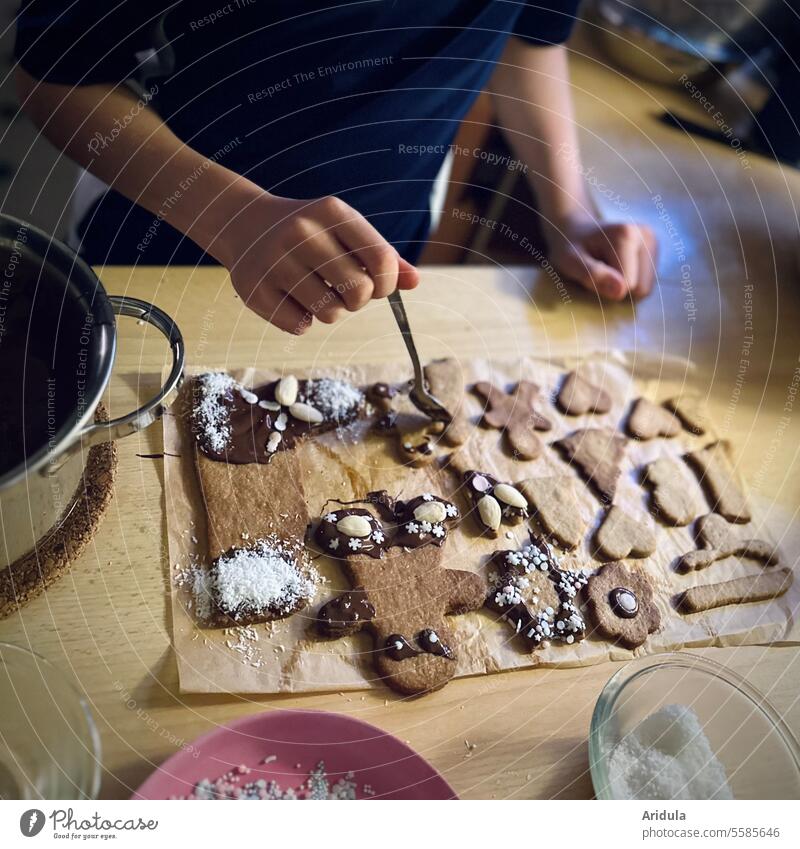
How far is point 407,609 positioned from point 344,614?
0.13ft

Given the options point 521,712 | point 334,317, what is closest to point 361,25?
point 334,317

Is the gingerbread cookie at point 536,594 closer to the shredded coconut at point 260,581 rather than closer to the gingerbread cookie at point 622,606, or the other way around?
the gingerbread cookie at point 622,606

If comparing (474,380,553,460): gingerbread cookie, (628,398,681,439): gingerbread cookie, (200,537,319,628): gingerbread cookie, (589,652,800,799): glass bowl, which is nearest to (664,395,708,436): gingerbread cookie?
(628,398,681,439): gingerbread cookie

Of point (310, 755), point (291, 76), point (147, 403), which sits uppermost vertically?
point (291, 76)

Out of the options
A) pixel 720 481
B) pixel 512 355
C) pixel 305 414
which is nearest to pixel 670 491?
pixel 720 481

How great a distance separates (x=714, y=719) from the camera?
0.40 metres

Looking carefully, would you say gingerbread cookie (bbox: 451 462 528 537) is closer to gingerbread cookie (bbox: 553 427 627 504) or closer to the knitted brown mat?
gingerbread cookie (bbox: 553 427 627 504)

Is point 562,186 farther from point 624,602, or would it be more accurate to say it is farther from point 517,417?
point 624,602

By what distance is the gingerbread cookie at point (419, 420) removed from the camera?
0.54m

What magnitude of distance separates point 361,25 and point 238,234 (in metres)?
0.16

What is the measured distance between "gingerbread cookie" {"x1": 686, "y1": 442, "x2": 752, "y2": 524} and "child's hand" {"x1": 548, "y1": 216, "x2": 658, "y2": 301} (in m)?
0.17

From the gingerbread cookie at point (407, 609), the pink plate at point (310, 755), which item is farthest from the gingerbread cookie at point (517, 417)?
the pink plate at point (310, 755)

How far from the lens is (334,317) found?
0.45 m

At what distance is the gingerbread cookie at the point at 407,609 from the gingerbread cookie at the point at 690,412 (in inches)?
9.6
